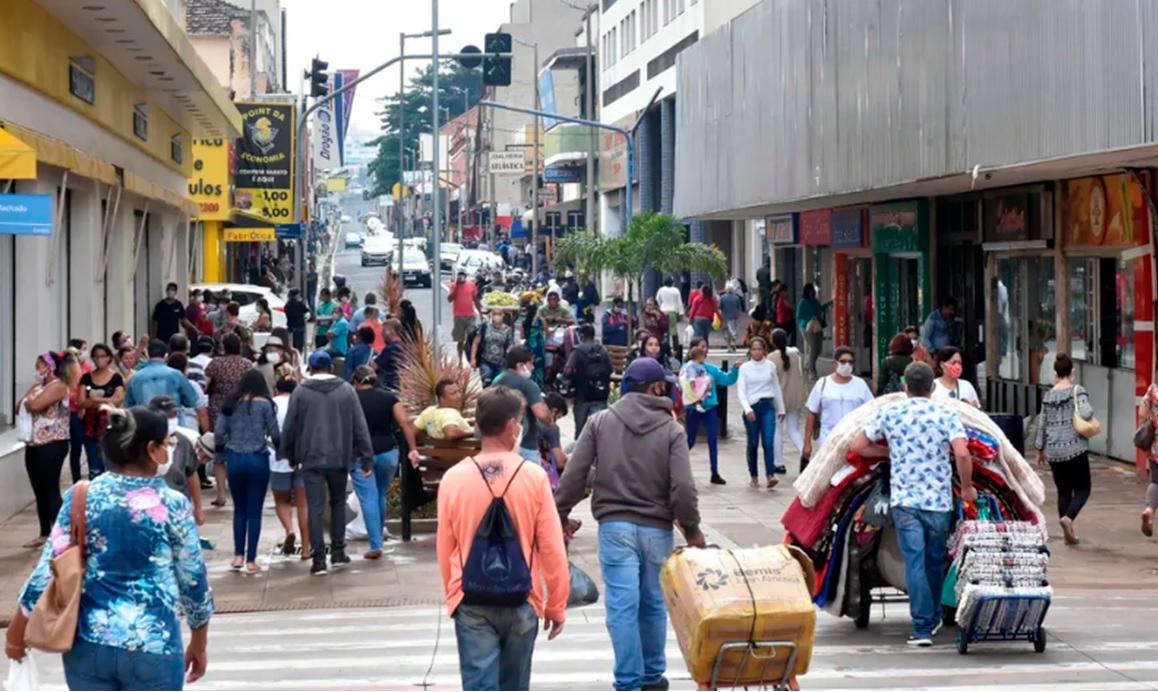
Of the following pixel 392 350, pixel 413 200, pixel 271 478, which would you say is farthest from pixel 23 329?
pixel 413 200

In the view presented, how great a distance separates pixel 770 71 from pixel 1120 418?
10679mm

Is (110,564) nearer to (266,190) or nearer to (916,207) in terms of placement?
(916,207)

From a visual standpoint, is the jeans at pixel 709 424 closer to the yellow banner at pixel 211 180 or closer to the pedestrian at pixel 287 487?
the pedestrian at pixel 287 487

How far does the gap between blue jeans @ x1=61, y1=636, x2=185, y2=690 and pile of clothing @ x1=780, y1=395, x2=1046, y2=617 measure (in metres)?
5.39

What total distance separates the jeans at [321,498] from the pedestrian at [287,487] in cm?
14

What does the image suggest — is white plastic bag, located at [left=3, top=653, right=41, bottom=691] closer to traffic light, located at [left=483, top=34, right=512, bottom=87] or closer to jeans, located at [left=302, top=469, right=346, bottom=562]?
jeans, located at [left=302, top=469, right=346, bottom=562]

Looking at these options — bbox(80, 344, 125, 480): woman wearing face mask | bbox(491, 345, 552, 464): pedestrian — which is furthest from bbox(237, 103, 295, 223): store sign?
bbox(491, 345, 552, 464): pedestrian

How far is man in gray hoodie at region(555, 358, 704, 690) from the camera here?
8656 mm

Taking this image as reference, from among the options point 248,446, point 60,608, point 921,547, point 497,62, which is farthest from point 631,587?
point 497,62

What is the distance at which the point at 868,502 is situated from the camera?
10.9 m

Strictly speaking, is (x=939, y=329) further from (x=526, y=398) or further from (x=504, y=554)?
(x=504, y=554)

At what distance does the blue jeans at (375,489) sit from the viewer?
48.2ft

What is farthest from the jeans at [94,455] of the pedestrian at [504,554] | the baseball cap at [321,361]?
the pedestrian at [504,554]

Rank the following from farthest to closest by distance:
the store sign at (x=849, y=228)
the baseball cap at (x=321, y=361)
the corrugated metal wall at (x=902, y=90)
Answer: the store sign at (x=849, y=228) → the corrugated metal wall at (x=902, y=90) → the baseball cap at (x=321, y=361)
